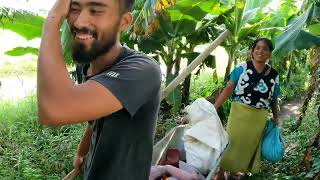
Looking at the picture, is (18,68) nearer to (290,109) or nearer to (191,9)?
(191,9)

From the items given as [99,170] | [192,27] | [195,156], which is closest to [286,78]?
[192,27]

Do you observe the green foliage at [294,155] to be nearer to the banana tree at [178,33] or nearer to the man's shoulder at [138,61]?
the banana tree at [178,33]

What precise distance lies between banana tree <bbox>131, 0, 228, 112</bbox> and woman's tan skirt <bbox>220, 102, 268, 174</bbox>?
1.07 meters

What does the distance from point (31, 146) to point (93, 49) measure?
2978 mm

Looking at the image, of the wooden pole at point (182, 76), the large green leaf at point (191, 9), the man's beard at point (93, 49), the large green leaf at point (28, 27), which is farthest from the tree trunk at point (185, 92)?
the man's beard at point (93, 49)

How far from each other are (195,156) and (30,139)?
5.69 feet

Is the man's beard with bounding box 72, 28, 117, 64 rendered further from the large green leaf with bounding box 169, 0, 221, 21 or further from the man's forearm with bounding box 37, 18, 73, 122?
the large green leaf with bounding box 169, 0, 221, 21

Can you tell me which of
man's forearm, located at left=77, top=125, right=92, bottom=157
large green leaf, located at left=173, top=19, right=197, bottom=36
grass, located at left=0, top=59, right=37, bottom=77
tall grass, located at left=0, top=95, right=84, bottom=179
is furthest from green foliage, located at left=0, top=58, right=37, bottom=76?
man's forearm, located at left=77, top=125, right=92, bottom=157

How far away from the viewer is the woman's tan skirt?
11.6ft

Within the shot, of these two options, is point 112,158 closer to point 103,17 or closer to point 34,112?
point 103,17

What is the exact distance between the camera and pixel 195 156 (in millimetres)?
3033

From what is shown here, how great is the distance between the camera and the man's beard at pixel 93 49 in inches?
43.0

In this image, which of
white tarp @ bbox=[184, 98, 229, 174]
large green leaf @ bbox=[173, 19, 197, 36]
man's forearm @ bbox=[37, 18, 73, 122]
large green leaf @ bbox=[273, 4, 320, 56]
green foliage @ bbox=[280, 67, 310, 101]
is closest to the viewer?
man's forearm @ bbox=[37, 18, 73, 122]

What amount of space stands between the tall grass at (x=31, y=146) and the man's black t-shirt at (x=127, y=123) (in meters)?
2.20
